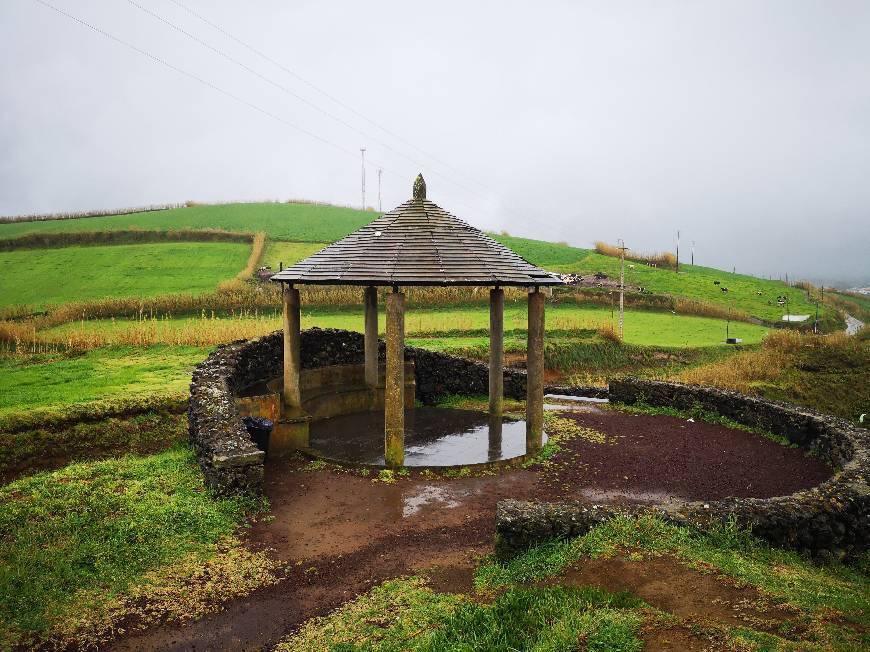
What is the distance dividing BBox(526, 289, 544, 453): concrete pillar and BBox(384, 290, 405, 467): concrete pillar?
270cm

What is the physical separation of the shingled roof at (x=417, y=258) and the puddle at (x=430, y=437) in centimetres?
330

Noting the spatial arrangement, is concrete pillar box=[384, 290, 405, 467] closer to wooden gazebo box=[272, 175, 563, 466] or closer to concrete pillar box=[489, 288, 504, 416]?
wooden gazebo box=[272, 175, 563, 466]

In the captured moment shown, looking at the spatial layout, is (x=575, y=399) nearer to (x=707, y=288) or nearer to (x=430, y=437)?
(x=430, y=437)

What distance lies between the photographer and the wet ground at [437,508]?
680cm

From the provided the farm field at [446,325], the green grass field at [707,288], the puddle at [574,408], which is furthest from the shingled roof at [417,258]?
the green grass field at [707,288]

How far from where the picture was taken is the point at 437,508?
10281mm

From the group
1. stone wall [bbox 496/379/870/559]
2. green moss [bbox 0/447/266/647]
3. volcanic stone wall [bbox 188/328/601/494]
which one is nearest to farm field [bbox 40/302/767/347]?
volcanic stone wall [bbox 188/328/601/494]

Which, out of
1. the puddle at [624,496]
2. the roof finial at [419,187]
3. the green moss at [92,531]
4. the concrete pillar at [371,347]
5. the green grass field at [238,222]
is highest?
the green grass field at [238,222]

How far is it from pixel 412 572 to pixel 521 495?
3379mm

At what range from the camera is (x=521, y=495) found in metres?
11.0

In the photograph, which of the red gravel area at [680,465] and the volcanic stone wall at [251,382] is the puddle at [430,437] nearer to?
the red gravel area at [680,465]

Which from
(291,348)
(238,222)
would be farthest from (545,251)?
(291,348)

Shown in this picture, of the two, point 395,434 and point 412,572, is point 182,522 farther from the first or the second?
point 395,434

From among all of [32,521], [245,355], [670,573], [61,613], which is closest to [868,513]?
[670,573]
